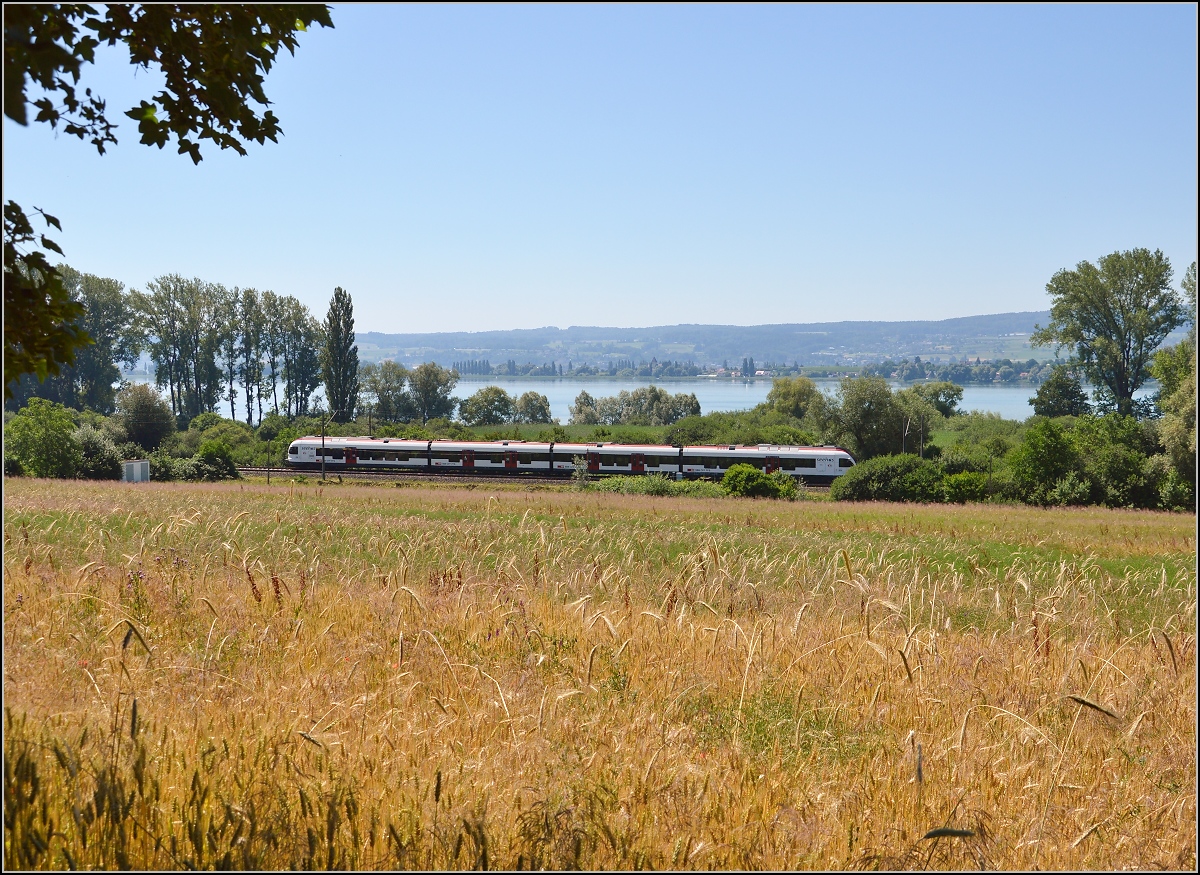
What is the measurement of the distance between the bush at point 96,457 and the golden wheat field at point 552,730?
40881 mm

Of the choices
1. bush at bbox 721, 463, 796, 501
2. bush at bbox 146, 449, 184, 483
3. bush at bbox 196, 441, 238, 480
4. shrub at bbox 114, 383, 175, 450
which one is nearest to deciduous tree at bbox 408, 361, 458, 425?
shrub at bbox 114, 383, 175, 450

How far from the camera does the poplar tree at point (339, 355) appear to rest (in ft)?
232

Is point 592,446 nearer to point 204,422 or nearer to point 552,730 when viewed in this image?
point 204,422

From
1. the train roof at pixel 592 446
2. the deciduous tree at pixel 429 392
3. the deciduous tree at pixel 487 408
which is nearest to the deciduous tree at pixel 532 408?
the deciduous tree at pixel 487 408

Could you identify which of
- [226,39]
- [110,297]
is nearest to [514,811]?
[226,39]

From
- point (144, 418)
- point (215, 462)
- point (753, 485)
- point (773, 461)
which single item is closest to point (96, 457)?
point (215, 462)

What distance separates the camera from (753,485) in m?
41.7

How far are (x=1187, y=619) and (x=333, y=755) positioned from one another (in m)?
9.24

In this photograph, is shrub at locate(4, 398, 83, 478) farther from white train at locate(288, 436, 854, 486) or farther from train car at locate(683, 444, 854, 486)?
train car at locate(683, 444, 854, 486)

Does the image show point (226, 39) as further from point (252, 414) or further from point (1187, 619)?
point (252, 414)

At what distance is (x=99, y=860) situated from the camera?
9.95 feet

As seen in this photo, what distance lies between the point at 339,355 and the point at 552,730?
234ft

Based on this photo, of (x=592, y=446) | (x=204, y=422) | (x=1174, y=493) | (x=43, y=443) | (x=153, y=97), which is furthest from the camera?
(x=204, y=422)

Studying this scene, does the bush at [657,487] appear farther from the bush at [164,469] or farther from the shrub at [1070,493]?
the bush at [164,469]
